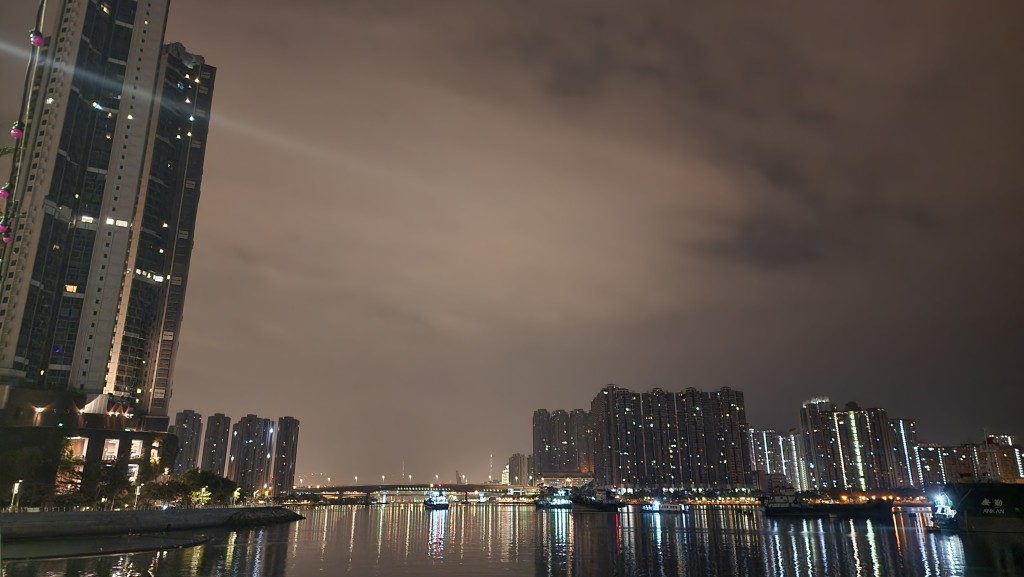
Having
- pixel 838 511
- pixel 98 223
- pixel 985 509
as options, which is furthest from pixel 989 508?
pixel 98 223

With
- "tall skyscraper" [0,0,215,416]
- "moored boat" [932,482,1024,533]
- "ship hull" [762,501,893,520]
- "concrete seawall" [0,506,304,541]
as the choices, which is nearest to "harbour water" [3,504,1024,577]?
"concrete seawall" [0,506,304,541]

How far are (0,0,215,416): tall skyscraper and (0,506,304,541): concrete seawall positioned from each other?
116 ft

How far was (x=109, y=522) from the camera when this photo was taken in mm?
79188

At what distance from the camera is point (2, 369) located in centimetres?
10281

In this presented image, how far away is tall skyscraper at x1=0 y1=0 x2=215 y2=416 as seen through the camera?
10956cm

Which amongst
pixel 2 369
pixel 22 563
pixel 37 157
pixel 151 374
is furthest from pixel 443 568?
pixel 151 374

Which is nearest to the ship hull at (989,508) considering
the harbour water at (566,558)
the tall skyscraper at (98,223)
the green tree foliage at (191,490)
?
the harbour water at (566,558)

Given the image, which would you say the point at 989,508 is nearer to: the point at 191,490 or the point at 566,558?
the point at 566,558

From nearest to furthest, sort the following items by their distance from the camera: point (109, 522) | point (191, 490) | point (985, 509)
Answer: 1. point (109, 522)
2. point (985, 509)
3. point (191, 490)

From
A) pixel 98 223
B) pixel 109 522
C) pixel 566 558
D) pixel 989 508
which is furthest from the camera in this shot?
pixel 98 223

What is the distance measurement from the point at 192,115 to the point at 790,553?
172509 millimetres

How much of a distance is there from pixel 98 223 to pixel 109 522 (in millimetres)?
67994

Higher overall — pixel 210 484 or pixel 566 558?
pixel 210 484

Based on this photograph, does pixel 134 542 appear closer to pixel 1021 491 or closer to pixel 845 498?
pixel 1021 491
